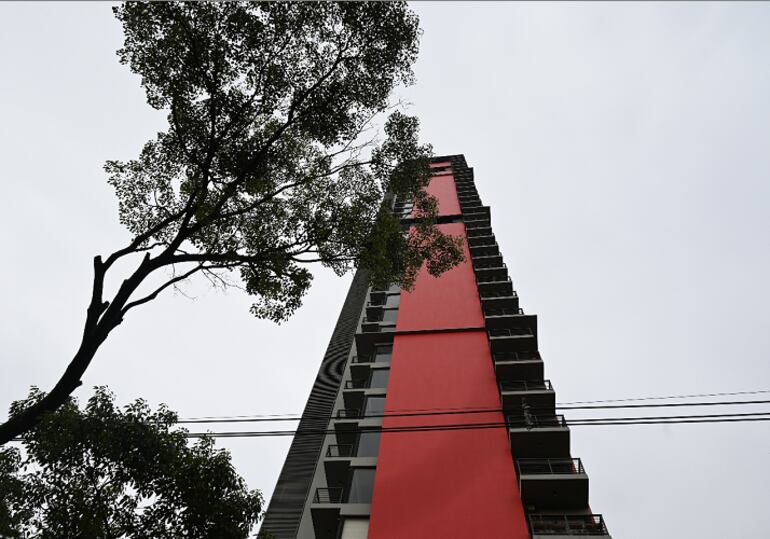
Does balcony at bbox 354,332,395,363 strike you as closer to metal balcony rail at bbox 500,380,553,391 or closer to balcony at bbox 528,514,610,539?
metal balcony rail at bbox 500,380,553,391

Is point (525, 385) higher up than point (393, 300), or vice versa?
point (393, 300)

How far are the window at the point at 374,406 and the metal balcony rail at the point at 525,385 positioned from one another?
220 inches

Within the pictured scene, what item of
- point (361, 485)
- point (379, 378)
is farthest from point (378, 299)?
point (361, 485)

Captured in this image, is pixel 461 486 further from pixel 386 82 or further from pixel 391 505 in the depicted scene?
pixel 386 82

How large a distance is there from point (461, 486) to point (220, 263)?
1065cm

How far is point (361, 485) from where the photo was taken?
646 inches

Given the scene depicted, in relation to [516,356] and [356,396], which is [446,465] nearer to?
[356,396]

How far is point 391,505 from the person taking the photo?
554 inches

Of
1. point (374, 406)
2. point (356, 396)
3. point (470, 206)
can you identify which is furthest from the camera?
point (470, 206)

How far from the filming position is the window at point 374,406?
64.6ft

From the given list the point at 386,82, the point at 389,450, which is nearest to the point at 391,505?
the point at 389,450

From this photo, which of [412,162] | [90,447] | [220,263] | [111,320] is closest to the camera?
[111,320]

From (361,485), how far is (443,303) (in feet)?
39.9

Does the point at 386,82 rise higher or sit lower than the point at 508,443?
higher
